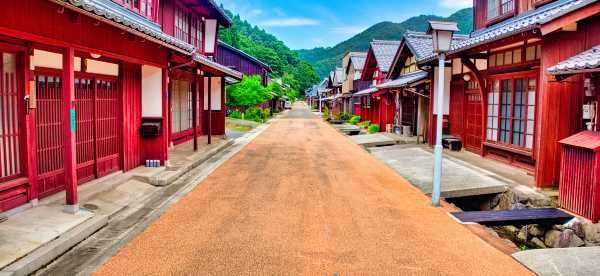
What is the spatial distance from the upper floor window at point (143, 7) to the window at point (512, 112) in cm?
1020

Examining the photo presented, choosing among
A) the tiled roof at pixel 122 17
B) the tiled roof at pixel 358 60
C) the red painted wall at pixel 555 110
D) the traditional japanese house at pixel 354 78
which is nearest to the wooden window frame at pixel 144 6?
the tiled roof at pixel 122 17

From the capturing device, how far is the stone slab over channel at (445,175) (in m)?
8.48

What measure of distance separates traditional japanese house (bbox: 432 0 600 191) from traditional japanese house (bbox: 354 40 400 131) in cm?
950

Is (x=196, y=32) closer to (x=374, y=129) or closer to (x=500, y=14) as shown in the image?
(x=500, y=14)

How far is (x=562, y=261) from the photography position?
4859mm

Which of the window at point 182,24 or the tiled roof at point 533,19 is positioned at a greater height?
the window at point 182,24

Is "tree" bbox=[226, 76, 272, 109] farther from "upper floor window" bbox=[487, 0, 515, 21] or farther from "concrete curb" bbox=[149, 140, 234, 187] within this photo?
"upper floor window" bbox=[487, 0, 515, 21]

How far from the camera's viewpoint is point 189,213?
701 cm

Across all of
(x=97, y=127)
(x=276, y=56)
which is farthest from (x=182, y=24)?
(x=276, y=56)

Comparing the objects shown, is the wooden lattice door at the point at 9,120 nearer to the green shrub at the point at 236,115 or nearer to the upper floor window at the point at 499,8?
the upper floor window at the point at 499,8

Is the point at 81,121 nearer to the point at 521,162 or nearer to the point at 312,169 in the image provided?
the point at 312,169

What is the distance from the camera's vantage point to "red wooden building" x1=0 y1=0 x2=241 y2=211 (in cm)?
602

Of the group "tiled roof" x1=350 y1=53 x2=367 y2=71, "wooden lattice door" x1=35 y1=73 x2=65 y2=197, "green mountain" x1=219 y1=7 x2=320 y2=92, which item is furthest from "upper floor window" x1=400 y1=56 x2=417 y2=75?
"green mountain" x1=219 y1=7 x2=320 y2=92

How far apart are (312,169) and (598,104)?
678cm
